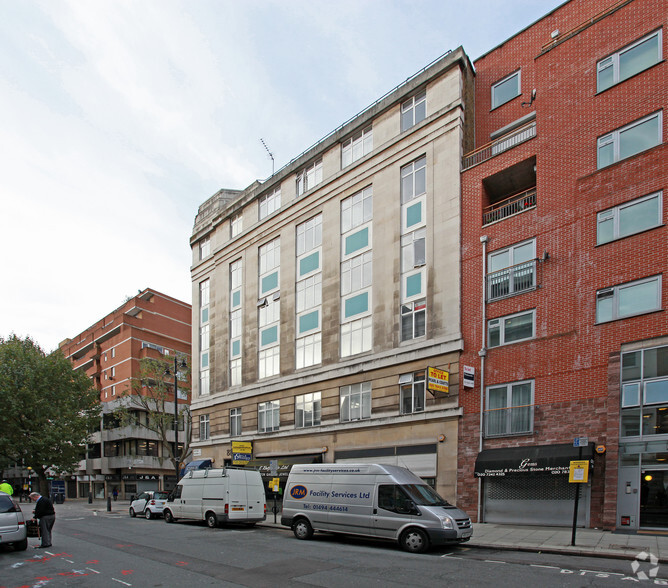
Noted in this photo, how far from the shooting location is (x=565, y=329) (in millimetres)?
19781

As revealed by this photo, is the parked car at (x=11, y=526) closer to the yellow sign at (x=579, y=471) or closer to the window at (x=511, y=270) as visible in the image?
the yellow sign at (x=579, y=471)

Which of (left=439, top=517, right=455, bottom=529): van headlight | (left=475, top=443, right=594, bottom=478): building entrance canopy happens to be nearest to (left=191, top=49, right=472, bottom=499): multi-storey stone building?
(left=475, top=443, right=594, bottom=478): building entrance canopy

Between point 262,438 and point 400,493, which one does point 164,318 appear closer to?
point 262,438

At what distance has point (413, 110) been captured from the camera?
27.4 metres

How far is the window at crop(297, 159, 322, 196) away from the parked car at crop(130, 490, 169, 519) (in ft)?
60.0

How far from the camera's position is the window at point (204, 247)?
A: 139 ft

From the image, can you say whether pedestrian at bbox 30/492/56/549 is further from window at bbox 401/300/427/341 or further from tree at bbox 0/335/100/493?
tree at bbox 0/335/100/493

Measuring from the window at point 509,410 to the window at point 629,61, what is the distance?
440 inches

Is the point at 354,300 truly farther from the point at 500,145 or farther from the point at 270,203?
the point at 270,203

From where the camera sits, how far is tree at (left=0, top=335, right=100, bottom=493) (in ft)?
153

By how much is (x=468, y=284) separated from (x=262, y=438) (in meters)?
16.2

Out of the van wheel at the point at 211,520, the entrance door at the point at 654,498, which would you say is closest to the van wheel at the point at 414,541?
the entrance door at the point at 654,498

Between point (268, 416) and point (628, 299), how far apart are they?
68.9 feet

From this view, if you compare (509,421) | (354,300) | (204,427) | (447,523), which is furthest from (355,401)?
(204,427)
